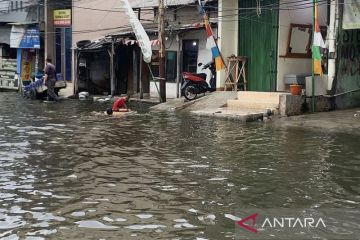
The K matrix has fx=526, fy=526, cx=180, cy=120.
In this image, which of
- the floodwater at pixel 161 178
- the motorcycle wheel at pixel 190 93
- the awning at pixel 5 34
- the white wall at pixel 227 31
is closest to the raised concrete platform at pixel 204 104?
the motorcycle wheel at pixel 190 93

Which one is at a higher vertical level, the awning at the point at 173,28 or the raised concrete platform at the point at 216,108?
the awning at the point at 173,28

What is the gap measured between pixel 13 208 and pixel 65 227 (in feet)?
3.62

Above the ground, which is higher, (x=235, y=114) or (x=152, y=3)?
(x=152, y=3)

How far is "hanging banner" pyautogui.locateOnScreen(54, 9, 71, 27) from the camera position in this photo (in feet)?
107

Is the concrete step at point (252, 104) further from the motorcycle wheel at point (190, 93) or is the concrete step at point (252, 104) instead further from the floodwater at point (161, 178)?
the motorcycle wheel at point (190, 93)

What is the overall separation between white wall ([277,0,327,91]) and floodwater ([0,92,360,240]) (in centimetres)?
591

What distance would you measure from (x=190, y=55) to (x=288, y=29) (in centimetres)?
574

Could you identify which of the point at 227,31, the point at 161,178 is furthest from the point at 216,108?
the point at 161,178

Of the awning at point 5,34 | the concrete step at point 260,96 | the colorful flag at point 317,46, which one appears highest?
the awning at point 5,34

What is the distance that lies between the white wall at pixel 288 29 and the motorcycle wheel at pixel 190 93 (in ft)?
10.9

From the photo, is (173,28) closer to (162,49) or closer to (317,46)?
(162,49)

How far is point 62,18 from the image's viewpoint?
3309cm

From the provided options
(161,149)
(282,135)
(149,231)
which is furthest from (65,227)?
(282,135)

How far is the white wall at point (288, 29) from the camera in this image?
19.2m
